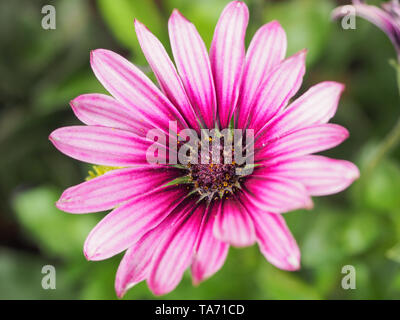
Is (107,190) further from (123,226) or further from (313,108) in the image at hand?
(313,108)

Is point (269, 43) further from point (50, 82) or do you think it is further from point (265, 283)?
point (50, 82)

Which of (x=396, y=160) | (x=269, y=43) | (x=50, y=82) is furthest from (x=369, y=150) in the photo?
(x=50, y=82)

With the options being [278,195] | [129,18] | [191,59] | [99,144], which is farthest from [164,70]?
[129,18]

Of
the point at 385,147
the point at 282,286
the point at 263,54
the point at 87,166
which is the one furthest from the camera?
the point at 87,166

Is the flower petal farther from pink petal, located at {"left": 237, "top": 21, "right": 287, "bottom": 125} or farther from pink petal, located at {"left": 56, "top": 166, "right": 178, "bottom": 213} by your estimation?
pink petal, located at {"left": 237, "top": 21, "right": 287, "bottom": 125}

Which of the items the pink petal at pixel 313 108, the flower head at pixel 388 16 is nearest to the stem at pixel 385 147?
the flower head at pixel 388 16

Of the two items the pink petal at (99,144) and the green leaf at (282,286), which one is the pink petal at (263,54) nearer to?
the pink petal at (99,144)

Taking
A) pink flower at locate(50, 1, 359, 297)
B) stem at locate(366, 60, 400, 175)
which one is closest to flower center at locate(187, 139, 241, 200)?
pink flower at locate(50, 1, 359, 297)
